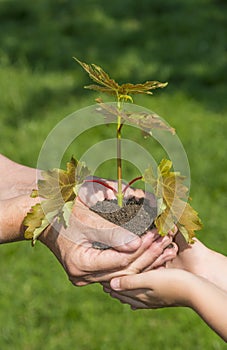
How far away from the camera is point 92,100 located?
733 centimetres

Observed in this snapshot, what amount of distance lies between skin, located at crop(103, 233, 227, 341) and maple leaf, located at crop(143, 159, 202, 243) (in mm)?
184

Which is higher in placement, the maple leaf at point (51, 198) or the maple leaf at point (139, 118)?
the maple leaf at point (139, 118)

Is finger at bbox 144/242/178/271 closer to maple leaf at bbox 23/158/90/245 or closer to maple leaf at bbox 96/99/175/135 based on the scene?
maple leaf at bbox 23/158/90/245

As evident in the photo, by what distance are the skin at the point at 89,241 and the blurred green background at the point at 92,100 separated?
1.80m

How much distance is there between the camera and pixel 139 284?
2.64 meters

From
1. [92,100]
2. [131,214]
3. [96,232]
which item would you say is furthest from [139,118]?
[92,100]

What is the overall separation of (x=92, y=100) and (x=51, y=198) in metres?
4.81

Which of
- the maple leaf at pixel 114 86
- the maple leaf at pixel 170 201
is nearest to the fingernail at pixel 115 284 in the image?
the maple leaf at pixel 170 201

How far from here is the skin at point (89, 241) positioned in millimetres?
2660

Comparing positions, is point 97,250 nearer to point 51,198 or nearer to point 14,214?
point 51,198

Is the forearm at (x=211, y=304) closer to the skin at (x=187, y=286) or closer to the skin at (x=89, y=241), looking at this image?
the skin at (x=187, y=286)

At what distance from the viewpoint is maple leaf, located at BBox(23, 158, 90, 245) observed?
2.59 m

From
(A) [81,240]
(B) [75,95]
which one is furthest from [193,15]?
(A) [81,240]

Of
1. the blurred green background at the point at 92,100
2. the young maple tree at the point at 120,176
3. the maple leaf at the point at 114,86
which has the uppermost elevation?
the maple leaf at the point at 114,86
